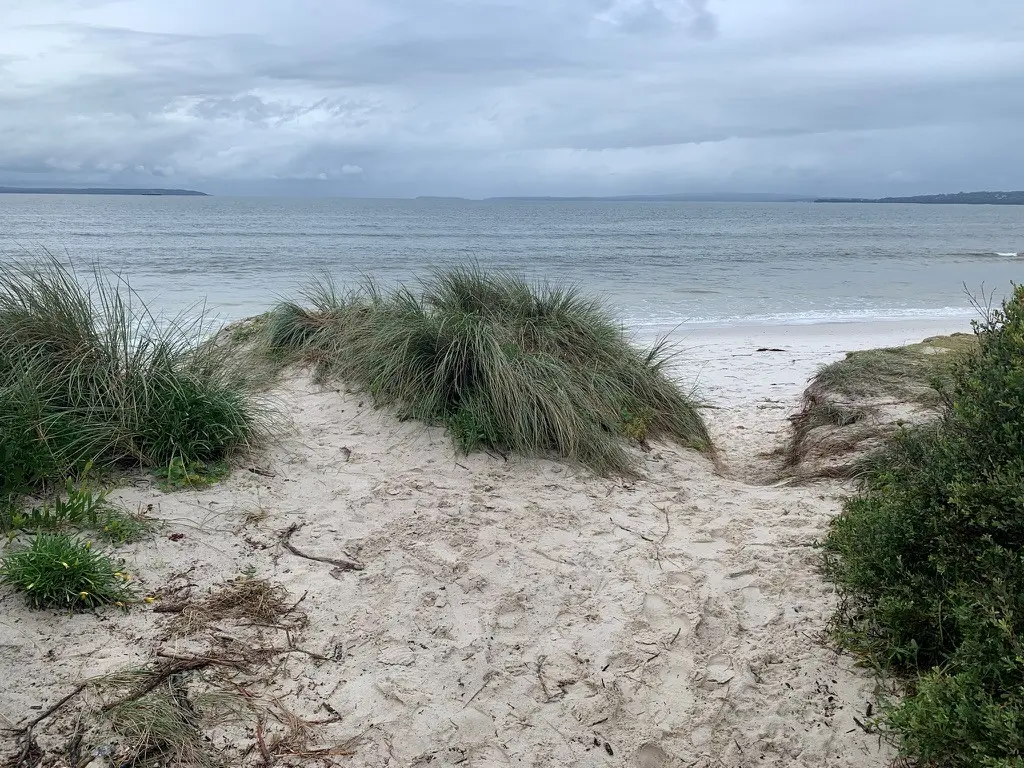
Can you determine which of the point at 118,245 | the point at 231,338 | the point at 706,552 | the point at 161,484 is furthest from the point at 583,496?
the point at 118,245

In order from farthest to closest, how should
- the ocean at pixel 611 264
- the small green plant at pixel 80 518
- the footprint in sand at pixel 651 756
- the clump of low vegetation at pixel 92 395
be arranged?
the ocean at pixel 611 264 → the clump of low vegetation at pixel 92 395 → the small green plant at pixel 80 518 → the footprint in sand at pixel 651 756

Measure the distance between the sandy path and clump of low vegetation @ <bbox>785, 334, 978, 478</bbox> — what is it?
61 cm

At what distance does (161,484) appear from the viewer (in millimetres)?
4617

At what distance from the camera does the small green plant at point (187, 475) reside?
4620 millimetres

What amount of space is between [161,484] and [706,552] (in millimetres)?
3203

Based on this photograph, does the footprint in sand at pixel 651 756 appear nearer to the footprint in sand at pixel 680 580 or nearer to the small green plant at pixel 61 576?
the footprint in sand at pixel 680 580

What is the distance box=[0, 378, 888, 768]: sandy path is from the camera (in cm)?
303

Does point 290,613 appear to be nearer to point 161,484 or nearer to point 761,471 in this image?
point 161,484

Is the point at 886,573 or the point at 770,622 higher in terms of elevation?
the point at 886,573

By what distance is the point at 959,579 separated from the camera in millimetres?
2762

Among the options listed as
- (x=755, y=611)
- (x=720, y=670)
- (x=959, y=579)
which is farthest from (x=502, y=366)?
(x=959, y=579)

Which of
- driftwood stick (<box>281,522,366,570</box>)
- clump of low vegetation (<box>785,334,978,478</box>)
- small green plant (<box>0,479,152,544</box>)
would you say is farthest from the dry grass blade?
clump of low vegetation (<box>785,334,978,478</box>)

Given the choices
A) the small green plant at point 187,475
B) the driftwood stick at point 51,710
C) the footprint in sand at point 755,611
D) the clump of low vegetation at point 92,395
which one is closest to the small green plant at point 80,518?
the clump of low vegetation at point 92,395

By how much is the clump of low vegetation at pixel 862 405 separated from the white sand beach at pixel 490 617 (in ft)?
1.49
